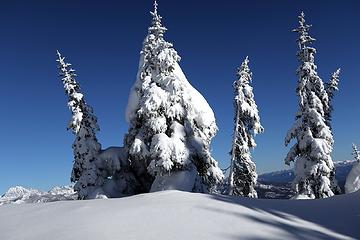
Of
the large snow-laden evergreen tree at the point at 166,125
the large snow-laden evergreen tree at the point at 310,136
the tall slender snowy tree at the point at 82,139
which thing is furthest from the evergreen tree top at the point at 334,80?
the tall slender snowy tree at the point at 82,139

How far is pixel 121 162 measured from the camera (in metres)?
21.8

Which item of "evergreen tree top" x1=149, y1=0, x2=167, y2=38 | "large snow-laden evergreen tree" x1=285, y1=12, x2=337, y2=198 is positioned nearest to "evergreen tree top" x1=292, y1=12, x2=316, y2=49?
"large snow-laden evergreen tree" x1=285, y1=12, x2=337, y2=198

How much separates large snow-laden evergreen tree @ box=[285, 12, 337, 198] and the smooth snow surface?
1404 centimetres

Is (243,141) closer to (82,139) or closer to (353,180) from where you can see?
(353,180)

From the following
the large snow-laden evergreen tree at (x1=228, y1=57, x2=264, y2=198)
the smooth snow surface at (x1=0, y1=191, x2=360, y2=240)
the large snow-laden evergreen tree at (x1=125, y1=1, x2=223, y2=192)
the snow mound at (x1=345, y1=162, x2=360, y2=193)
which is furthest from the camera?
the large snow-laden evergreen tree at (x1=228, y1=57, x2=264, y2=198)

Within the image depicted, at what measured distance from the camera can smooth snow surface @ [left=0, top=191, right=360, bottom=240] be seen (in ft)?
21.2

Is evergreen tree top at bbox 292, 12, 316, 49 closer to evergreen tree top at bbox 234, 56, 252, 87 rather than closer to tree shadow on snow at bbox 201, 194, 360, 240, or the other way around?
evergreen tree top at bbox 234, 56, 252, 87

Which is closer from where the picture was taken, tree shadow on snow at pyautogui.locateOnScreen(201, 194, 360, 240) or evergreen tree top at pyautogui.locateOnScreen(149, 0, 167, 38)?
tree shadow on snow at pyautogui.locateOnScreen(201, 194, 360, 240)

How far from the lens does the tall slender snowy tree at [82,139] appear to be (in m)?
21.3

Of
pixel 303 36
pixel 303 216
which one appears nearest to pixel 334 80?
pixel 303 36

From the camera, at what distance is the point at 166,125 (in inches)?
802

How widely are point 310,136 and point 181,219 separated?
18.4m

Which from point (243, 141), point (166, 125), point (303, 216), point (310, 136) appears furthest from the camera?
point (243, 141)

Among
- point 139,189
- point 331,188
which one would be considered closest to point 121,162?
point 139,189
